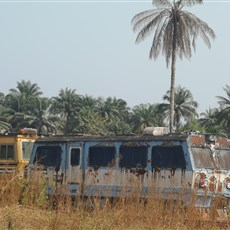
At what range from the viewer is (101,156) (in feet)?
45.4

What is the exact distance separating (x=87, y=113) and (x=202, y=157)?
45.3 m

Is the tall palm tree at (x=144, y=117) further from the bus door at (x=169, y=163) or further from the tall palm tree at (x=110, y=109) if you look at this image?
the bus door at (x=169, y=163)

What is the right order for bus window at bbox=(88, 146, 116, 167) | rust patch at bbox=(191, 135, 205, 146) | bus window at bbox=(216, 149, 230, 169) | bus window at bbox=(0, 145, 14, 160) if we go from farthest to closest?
bus window at bbox=(0, 145, 14, 160) → bus window at bbox=(88, 146, 116, 167) → bus window at bbox=(216, 149, 230, 169) → rust patch at bbox=(191, 135, 205, 146)

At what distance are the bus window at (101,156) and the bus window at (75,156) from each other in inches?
14.5

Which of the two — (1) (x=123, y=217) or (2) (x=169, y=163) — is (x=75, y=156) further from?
(1) (x=123, y=217)

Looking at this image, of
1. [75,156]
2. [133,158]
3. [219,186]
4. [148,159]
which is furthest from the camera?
[75,156]

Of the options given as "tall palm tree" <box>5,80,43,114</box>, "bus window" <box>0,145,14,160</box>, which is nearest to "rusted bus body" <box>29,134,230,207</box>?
"bus window" <box>0,145,14,160</box>

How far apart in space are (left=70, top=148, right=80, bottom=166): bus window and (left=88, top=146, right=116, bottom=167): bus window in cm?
37

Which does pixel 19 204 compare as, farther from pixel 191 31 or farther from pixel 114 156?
pixel 191 31

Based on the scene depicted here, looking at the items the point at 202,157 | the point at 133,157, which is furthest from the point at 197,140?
the point at 133,157

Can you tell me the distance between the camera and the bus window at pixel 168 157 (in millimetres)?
12522

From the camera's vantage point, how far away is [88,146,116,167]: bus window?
13.7 metres

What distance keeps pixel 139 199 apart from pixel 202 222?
3.12 ft

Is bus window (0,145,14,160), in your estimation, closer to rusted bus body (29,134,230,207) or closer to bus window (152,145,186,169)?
rusted bus body (29,134,230,207)
